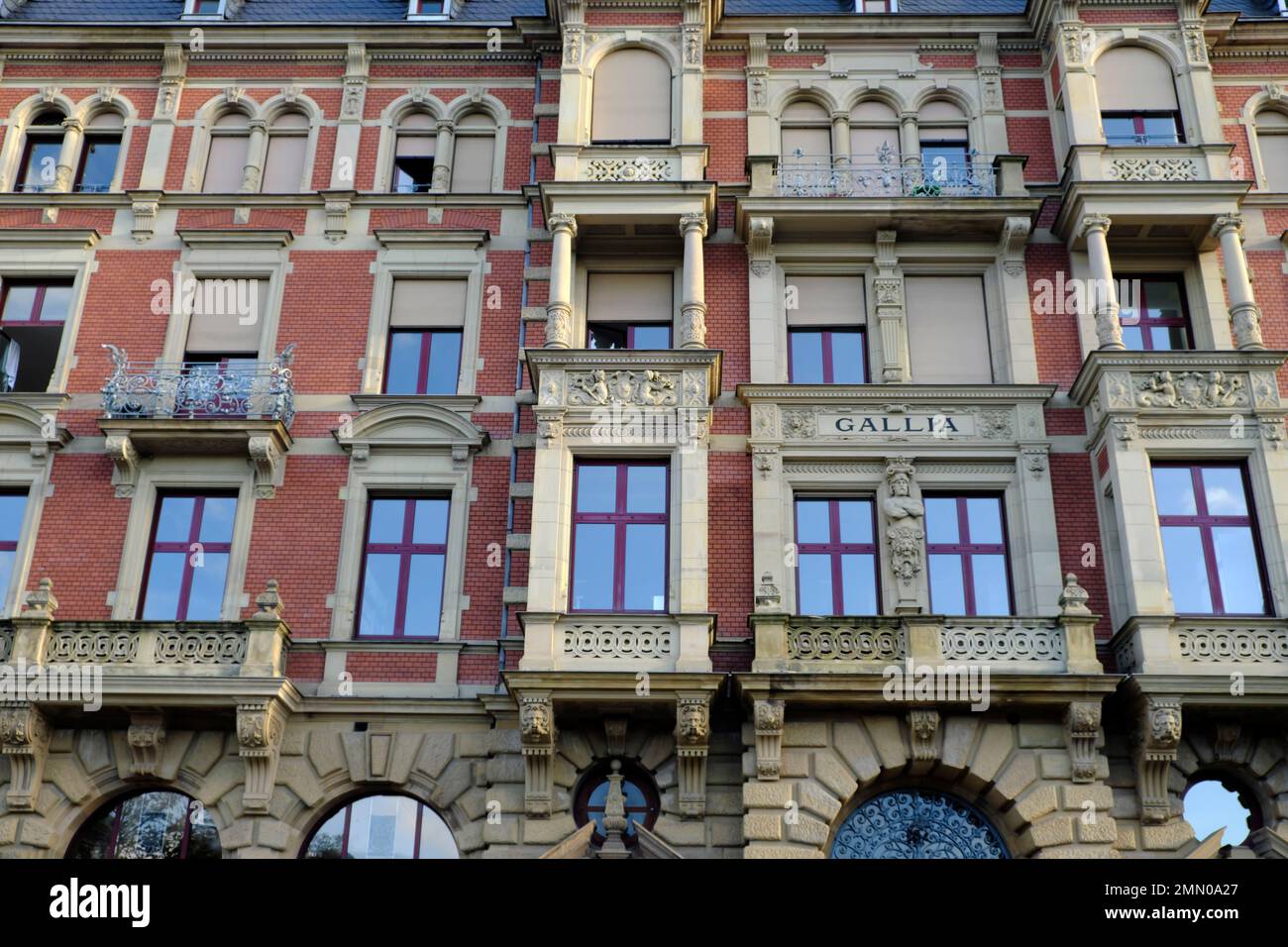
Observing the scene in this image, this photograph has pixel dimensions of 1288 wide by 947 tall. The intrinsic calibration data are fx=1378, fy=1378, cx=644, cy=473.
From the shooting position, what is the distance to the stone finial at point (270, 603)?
1980 centimetres

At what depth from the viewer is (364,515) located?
21656mm

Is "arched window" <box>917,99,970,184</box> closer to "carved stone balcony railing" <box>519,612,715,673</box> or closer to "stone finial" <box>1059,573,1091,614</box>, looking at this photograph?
"stone finial" <box>1059,573,1091,614</box>

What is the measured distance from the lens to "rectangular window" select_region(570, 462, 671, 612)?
20.3m

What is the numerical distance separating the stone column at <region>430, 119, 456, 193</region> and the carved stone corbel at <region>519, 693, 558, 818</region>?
33.2ft

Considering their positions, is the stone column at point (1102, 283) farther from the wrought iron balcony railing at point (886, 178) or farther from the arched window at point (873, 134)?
the arched window at point (873, 134)

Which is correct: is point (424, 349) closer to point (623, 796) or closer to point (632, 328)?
point (632, 328)

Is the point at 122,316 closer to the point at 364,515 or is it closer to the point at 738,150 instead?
the point at 364,515

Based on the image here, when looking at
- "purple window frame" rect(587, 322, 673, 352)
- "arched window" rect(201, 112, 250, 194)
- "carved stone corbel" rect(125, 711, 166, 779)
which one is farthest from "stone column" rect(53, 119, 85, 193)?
"carved stone corbel" rect(125, 711, 166, 779)

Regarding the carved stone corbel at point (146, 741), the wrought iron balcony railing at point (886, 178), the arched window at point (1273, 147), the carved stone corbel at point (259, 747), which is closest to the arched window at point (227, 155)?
the wrought iron balcony railing at point (886, 178)

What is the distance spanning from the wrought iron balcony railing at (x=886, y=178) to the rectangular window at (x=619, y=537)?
6.05 metres

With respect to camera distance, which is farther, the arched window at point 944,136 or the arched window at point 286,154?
the arched window at point 286,154

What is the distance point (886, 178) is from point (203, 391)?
12.1 meters

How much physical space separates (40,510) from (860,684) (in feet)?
42.7

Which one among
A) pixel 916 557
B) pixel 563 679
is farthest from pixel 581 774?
pixel 916 557
